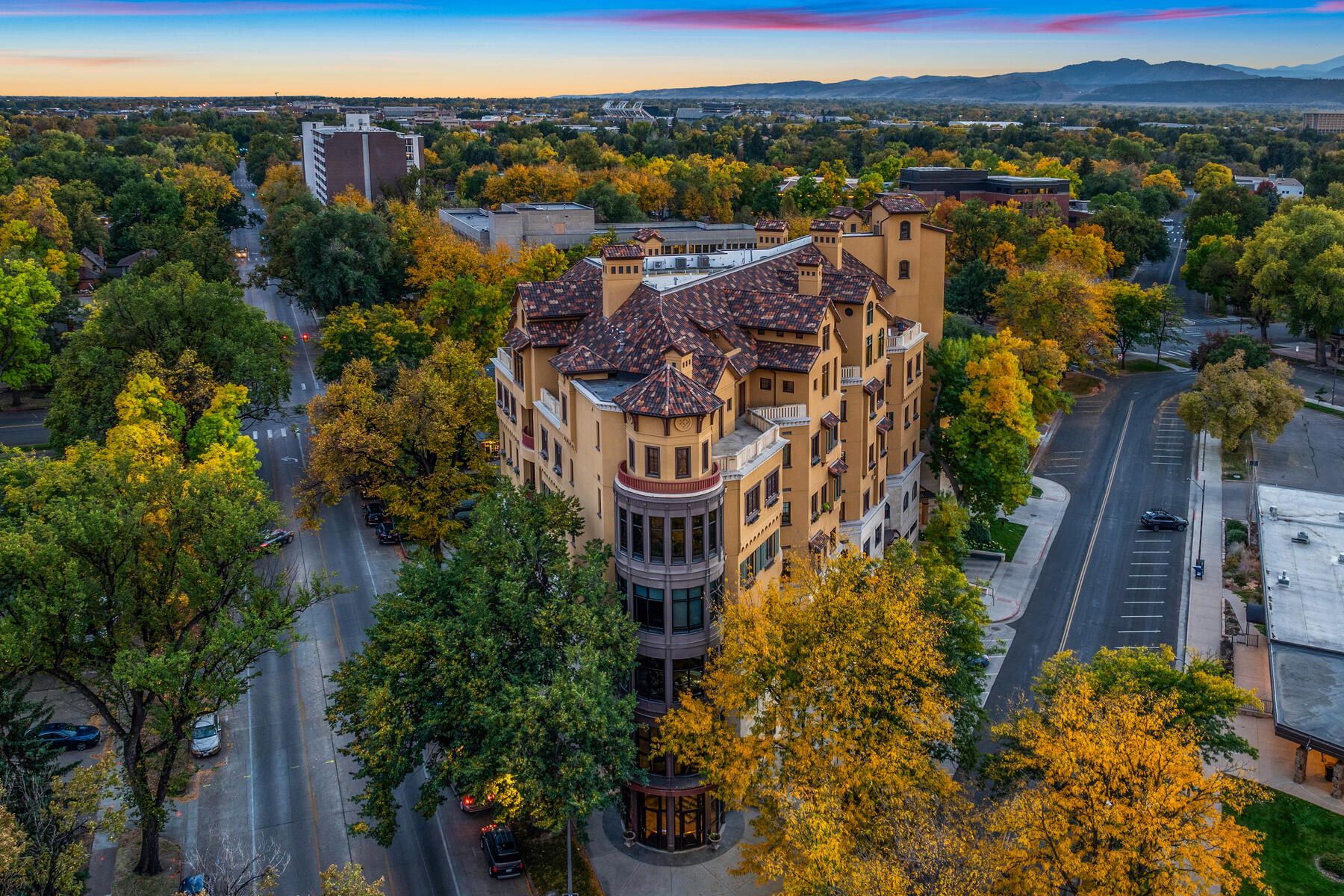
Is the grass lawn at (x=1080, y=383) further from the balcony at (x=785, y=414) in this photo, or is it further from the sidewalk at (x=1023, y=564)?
the balcony at (x=785, y=414)

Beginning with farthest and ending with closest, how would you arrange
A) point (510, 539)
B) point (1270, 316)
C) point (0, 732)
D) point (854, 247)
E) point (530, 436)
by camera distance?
point (1270, 316), point (854, 247), point (530, 436), point (510, 539), point (0, 732)

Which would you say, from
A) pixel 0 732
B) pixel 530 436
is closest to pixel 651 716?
pixel 530 436

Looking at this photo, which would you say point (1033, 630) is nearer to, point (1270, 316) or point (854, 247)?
point (854, 247)

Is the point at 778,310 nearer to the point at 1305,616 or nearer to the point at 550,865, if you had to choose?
the point at 550,865

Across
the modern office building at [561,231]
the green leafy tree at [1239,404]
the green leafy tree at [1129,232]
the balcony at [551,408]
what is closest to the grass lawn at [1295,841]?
the balcony at [551,408]

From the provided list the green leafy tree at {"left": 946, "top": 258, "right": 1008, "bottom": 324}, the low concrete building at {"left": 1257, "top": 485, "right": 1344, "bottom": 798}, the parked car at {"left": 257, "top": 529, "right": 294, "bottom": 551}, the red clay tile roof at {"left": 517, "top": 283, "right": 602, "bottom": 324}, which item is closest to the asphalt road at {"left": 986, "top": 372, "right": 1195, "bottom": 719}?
the low concrete building at {"left": 1257, "top": 485, "right": 1344, "bottom": 798}

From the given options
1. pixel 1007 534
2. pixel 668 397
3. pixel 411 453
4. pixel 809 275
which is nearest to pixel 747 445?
pixel 668 397

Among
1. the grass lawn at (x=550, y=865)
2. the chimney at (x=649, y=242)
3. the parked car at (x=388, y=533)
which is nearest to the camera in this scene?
the grass lawn at (x=550, y=865)
